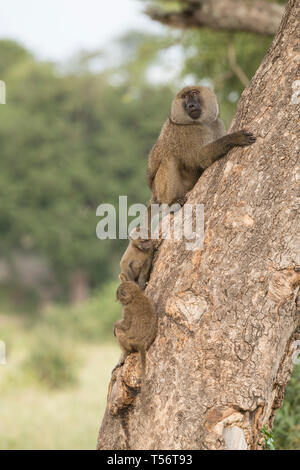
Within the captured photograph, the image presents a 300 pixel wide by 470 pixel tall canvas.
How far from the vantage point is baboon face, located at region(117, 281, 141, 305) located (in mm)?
2826

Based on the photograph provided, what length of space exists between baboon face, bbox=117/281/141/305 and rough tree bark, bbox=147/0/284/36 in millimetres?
4411

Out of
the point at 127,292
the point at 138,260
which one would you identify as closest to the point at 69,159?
the point at 138,260

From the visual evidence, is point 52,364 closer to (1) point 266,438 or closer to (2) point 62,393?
(2) point 62,393

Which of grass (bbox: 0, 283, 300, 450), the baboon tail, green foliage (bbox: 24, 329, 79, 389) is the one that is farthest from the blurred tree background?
the baboon tail

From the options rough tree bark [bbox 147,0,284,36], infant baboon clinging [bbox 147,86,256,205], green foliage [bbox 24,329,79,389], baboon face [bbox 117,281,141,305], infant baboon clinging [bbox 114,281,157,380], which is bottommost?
infant baboon clinging [bbox 114,281,157,380]

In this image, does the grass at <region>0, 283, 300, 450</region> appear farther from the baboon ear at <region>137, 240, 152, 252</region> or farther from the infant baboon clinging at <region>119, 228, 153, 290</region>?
the baboon ear at <region>137, 240, 152, 252</region>

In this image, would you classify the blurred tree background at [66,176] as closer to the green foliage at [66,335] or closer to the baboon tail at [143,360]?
the green foliage at [66,335]

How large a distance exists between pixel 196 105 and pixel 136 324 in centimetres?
147

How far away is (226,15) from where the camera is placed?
6289 millimetres

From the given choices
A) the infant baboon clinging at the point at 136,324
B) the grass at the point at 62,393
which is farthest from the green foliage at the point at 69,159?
the infant baboon clinging at the point at 136,324

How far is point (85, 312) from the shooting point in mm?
16250

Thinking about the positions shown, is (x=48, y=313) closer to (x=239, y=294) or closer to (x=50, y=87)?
(x=50, y=87)

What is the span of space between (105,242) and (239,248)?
1730cm
